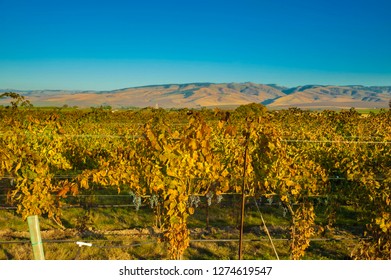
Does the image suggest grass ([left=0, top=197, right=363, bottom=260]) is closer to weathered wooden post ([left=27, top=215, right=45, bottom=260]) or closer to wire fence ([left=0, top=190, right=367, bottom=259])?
wire fence ([left=0, top=190, right=367, bottom=259])

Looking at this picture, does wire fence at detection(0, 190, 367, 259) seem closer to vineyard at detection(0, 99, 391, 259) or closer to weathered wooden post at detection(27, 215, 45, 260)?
vineyard at detection(0, 99, 391, 259)

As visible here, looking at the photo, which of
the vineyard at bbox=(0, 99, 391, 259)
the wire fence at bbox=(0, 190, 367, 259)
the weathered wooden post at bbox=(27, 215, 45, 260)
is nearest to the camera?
the weathered wooden post at bbox=(27, 215, 45, 260)

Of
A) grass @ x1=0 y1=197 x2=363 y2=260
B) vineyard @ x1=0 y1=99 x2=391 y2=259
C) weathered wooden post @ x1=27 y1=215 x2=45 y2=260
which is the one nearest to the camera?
weathered wooden post @ x1=27 y1=215 x2=45 y2=260

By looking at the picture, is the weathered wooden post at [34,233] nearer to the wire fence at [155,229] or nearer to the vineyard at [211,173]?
the vineyard at [211,173]

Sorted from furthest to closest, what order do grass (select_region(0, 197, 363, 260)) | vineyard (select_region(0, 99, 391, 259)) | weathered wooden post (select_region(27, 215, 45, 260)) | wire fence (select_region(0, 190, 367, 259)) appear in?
wire fence (select_region(0, 190, 367, 259)), grass (select_region(0, 197, 363, 260)), vineyard (select_region(0, 99, 391, 259)), weathered wooden post (select_region(27, 215, 45, 260))

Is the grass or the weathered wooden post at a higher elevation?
the weathered wooden post

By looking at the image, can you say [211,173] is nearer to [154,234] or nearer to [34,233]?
[34,233]

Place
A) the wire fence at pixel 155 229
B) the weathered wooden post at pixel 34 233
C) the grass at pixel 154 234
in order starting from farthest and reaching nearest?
the wire fence at pixel 155 229 → the grass at pixel 154 234 → the weathered wooden post at pixel 34 233

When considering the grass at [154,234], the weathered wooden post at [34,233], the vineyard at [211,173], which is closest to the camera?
the weathered wooden post at [34,233]

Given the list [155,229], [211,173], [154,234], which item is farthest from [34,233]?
[155,229]

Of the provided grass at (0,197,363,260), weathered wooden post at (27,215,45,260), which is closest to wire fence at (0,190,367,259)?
grass at (0,197,363,260)

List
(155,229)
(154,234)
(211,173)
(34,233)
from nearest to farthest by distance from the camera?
(34,233) → (211,173) → (154,234) → (155,229)

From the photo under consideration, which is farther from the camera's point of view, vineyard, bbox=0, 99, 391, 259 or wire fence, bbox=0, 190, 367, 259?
wire fence, bbox=0, 190, 367, 259

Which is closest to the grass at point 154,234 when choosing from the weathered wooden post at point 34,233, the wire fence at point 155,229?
the wire fence at point 155,229
